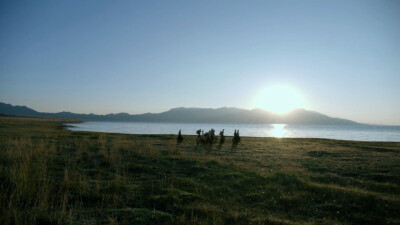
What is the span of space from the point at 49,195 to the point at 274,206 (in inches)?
307

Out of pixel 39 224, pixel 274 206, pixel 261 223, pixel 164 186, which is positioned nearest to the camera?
pixel 39 224

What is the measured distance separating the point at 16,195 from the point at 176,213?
5158 mm

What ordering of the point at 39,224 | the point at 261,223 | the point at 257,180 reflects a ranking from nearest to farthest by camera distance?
1. the point at 39,224
2. the point at 261,223
3. the point at 257,180

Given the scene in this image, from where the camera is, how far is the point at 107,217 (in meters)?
6.50

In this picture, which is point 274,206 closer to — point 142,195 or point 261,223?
point 261,223

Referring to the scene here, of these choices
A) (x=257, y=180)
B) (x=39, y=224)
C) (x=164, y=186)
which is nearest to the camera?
(x=39, y=224)

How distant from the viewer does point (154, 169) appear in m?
12.6

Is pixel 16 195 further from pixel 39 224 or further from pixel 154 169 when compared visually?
pixel 154 169

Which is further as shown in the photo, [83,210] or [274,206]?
[274,206]

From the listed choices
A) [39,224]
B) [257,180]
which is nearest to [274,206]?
[257,180]

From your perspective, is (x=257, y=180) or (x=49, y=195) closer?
(x=49, y=195)

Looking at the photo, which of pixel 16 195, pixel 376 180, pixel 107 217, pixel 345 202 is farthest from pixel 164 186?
pixel 376 180

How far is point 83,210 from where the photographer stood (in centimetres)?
685

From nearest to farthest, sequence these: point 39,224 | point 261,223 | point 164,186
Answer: point 39,224, point 261,223, point 164,186
